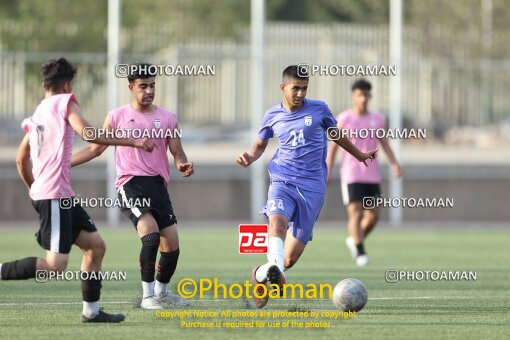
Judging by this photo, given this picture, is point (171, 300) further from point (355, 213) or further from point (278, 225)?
point (355, 213)

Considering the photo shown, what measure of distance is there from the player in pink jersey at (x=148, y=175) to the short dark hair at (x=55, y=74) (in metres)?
1.19

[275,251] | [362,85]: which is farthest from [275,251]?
[362,85]

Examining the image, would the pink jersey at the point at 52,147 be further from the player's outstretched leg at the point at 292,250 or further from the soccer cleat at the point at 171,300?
the player's outstretched leg at the point at 292,250

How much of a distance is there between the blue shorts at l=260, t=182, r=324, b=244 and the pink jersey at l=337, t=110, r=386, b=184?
4766 mm

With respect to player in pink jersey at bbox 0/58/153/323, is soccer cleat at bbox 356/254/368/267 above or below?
below

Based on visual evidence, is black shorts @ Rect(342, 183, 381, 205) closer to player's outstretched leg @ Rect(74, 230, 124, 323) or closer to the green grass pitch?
the green grass pitch

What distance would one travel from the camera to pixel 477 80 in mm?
27406

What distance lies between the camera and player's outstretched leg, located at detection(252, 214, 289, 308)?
10164 mm

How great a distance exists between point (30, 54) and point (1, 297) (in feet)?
47.5

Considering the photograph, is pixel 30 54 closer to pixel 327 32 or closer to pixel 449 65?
pixel 327 32

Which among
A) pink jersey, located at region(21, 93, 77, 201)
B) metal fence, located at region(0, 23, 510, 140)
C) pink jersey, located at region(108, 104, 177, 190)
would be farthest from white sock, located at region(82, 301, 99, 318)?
metal fence, located at region(0, 23, 510, 140)

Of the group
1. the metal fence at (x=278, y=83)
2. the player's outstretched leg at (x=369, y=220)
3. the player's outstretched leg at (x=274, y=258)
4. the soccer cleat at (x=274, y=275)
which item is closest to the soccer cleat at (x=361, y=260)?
the player's outstretched leg at (x=369, y=220)

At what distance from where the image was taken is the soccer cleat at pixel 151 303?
10859mm

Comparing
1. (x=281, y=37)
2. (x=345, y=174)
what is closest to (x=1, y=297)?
(x=345, y=174)
